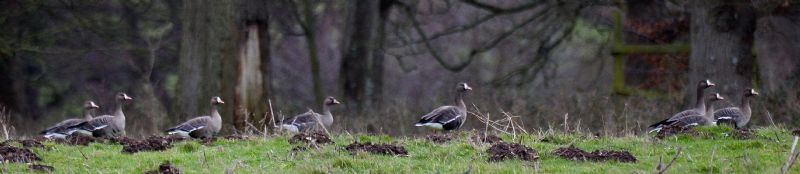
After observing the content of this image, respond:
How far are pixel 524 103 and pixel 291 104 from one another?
8.89 m

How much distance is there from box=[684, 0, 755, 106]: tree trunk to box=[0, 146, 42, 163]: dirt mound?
46.8 feet

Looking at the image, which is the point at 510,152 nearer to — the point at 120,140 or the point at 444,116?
the point at 120,140

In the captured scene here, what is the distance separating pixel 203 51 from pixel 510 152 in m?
12.3

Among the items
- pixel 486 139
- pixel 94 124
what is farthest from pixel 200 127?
pixel 486 139

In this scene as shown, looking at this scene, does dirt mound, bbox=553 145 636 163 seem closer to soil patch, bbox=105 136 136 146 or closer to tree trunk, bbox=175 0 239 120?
soil patch, bbox=105 136 136 146

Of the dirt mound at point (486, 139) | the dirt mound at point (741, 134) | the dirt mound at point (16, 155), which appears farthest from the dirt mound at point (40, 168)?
the dirt mound at point (741, 134)

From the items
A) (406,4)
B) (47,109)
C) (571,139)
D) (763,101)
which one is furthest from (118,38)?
(571,139)

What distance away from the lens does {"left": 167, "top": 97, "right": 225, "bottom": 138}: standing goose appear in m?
21.0

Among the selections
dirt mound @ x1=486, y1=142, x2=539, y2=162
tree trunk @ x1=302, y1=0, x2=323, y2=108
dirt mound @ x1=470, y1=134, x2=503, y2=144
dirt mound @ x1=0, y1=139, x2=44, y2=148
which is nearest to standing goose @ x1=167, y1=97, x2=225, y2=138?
dirt mound @ x1=0, y1=139, x2=44, y2=148

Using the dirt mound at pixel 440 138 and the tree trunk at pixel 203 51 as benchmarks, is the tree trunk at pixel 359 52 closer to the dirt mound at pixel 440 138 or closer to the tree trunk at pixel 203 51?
the tree trunk at pixel 203 51

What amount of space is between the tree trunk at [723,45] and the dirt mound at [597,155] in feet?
38.7

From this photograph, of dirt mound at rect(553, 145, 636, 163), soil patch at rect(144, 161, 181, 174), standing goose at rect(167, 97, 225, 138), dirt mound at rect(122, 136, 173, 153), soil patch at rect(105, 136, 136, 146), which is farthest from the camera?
standing goose at rect(167, 97, 225, 138)

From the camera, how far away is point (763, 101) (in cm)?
2688

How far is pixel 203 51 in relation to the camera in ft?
79.5
